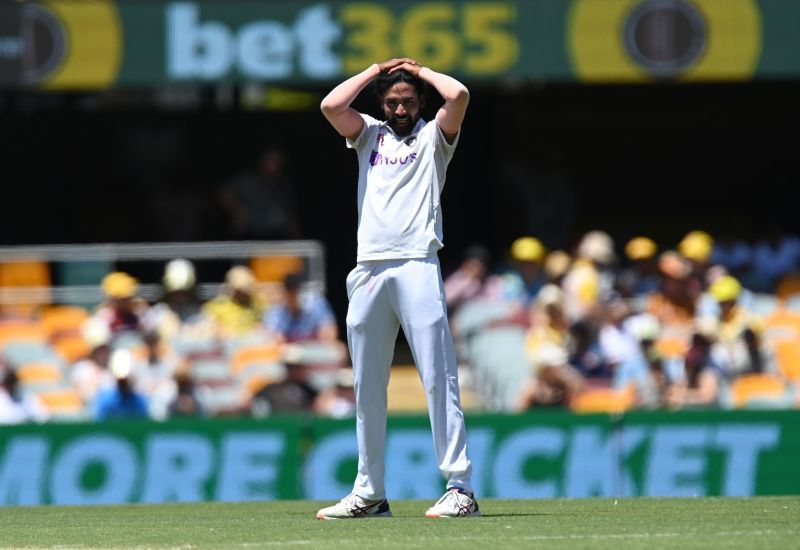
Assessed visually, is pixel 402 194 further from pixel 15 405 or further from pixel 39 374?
pixel 39 374

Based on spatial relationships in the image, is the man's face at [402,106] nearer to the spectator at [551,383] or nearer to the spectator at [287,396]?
the spectator at [551,383]

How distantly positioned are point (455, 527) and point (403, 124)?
1.73 m

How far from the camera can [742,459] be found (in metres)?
11.6

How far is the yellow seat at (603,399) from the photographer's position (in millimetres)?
12289

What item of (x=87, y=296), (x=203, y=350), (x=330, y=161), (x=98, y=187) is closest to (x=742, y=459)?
(x=203, y=350)

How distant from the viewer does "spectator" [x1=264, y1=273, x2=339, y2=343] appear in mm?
13828

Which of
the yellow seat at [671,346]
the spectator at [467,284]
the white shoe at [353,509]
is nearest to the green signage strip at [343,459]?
the yellow seat at [671,346]

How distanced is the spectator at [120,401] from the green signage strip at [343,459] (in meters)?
0.58

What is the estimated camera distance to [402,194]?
731cm

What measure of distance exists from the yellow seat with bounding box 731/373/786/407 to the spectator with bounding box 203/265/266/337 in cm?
396

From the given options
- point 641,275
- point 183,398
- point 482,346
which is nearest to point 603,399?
point 482,346

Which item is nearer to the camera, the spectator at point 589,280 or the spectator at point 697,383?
the spectator at point 697,383

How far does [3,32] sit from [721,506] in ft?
29.4

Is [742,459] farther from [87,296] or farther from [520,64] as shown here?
[87,296]
